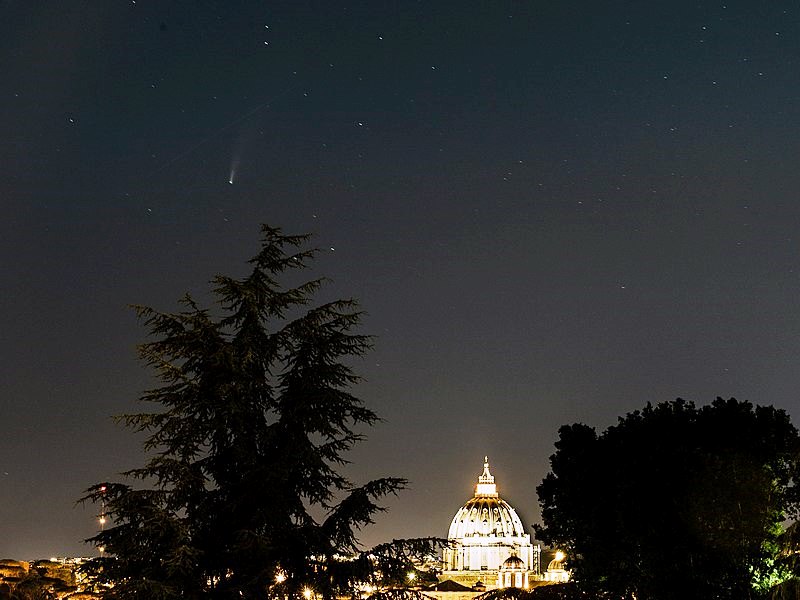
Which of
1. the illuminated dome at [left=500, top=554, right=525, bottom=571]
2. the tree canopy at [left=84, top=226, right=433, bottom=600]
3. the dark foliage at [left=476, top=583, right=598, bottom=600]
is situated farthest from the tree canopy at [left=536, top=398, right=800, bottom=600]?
the illuminated dome at [left=500, top=554, right=525, bottom=571]

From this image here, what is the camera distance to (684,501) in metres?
37.1

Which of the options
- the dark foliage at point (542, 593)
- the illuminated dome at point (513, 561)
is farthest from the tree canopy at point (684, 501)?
the illuminated dome at point (513, 561)

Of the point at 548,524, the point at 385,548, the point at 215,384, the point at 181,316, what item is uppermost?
the point at 548,524

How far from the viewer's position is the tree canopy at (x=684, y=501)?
36.4 meters

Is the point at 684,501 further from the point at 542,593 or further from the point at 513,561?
the point at 513,561

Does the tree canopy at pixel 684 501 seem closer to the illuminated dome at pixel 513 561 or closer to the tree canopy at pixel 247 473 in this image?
A: the tree canopy at pixel 247 473

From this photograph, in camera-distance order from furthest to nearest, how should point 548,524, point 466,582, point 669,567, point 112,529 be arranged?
point 466,582, point 548,524, point 669,567, point 112,529

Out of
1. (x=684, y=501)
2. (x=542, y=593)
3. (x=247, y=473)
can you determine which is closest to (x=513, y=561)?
(x=684, y=501)

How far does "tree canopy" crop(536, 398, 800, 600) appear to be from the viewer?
119 ft

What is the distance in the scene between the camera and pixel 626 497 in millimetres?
38625

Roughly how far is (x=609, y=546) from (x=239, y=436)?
26897 millimetres

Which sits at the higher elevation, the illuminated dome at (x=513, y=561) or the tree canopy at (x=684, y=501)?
the illuminated dome at (x=513, y=561)

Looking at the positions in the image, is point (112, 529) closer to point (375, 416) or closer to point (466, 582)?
point (375, 416)

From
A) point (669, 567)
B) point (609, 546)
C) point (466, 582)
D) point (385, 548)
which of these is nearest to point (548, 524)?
point (609, 546)
